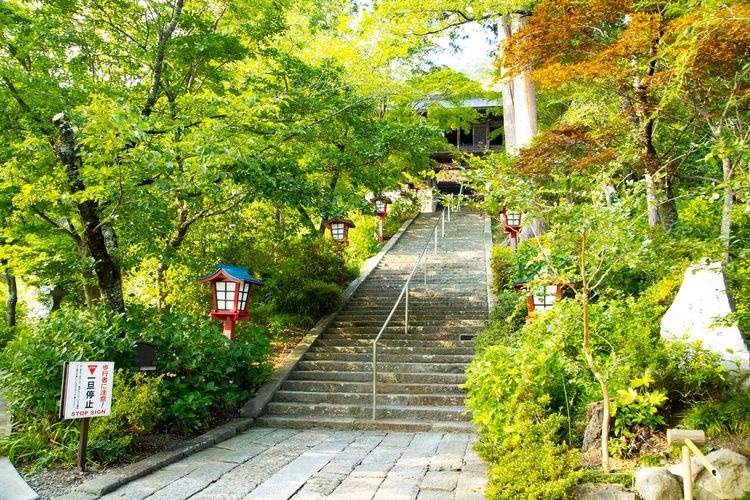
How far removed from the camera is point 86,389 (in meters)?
5.39

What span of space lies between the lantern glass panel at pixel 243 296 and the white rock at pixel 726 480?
20.7 ft

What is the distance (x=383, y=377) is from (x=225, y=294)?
2.94m

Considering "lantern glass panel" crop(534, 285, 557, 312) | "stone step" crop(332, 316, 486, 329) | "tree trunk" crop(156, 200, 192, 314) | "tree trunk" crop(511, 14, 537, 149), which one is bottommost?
"stone step" crop(332, 316, 486, 329)

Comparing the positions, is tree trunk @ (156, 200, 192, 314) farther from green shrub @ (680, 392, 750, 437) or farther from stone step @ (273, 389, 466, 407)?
green shrub @ (680, 392, 750, 437)

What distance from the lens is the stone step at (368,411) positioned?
7.98m

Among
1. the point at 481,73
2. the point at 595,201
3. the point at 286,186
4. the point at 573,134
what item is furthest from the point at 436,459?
the point at 481,73

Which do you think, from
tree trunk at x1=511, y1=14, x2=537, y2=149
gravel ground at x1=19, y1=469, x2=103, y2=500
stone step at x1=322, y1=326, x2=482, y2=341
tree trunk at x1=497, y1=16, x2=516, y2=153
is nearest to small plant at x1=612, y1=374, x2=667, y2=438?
gravel ground at x1=19, y1=469, x2=103, y2=500

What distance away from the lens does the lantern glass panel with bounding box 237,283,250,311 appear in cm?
845

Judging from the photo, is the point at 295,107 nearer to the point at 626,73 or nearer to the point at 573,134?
the point at 573,134

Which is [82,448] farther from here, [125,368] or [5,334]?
[5,334]

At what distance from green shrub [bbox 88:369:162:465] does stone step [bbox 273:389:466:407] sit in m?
2.47

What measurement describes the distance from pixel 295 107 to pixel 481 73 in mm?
14377

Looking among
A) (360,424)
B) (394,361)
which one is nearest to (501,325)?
(394,361)

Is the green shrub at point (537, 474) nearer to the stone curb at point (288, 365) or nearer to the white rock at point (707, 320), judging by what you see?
the white rock at point (707, 320)
